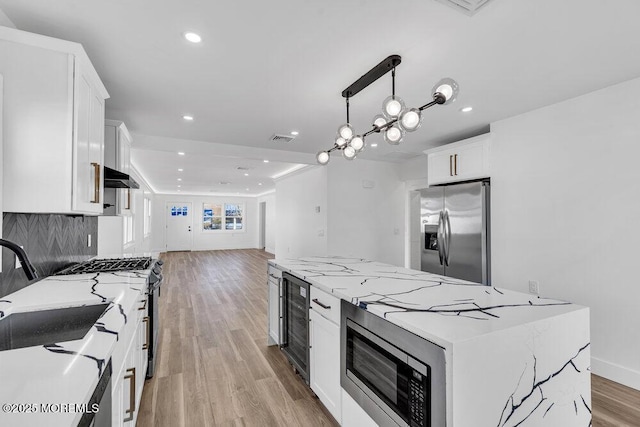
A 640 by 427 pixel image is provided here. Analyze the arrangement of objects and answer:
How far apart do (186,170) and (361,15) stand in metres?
6.05

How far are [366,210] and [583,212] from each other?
3.22 m

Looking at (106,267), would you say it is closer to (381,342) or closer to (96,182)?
(96,182)

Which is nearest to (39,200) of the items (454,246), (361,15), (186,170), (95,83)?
(95,83)

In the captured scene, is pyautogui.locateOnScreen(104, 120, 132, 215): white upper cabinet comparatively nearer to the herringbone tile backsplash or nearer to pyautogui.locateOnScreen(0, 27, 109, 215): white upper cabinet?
the herringbone tile backsplash

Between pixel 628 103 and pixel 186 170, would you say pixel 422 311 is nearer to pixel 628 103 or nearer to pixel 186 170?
pixel 628 103

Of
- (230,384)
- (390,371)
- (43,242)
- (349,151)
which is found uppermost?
(349,151)

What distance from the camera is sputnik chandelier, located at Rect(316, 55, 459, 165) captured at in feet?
5.58

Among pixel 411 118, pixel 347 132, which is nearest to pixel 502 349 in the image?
pixel 411 118

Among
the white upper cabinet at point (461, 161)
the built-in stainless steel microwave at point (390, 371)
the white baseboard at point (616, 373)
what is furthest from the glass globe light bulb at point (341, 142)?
the white baseboard at point (616, 373)

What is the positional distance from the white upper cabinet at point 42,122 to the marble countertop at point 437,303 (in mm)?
1589

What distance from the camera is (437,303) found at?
4.75ft

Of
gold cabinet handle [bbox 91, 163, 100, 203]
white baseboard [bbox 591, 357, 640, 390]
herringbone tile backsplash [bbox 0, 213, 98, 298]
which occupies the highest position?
gold cabinet handle [bbox 91, 163, 100, 203]

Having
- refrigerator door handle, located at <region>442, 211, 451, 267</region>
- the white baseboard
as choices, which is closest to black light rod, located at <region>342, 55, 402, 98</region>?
refrigerator door handle, located at <region>442, 211, 451, 267</region>

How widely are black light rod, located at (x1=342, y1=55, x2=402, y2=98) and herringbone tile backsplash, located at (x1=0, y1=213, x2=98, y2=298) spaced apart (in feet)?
8.02
